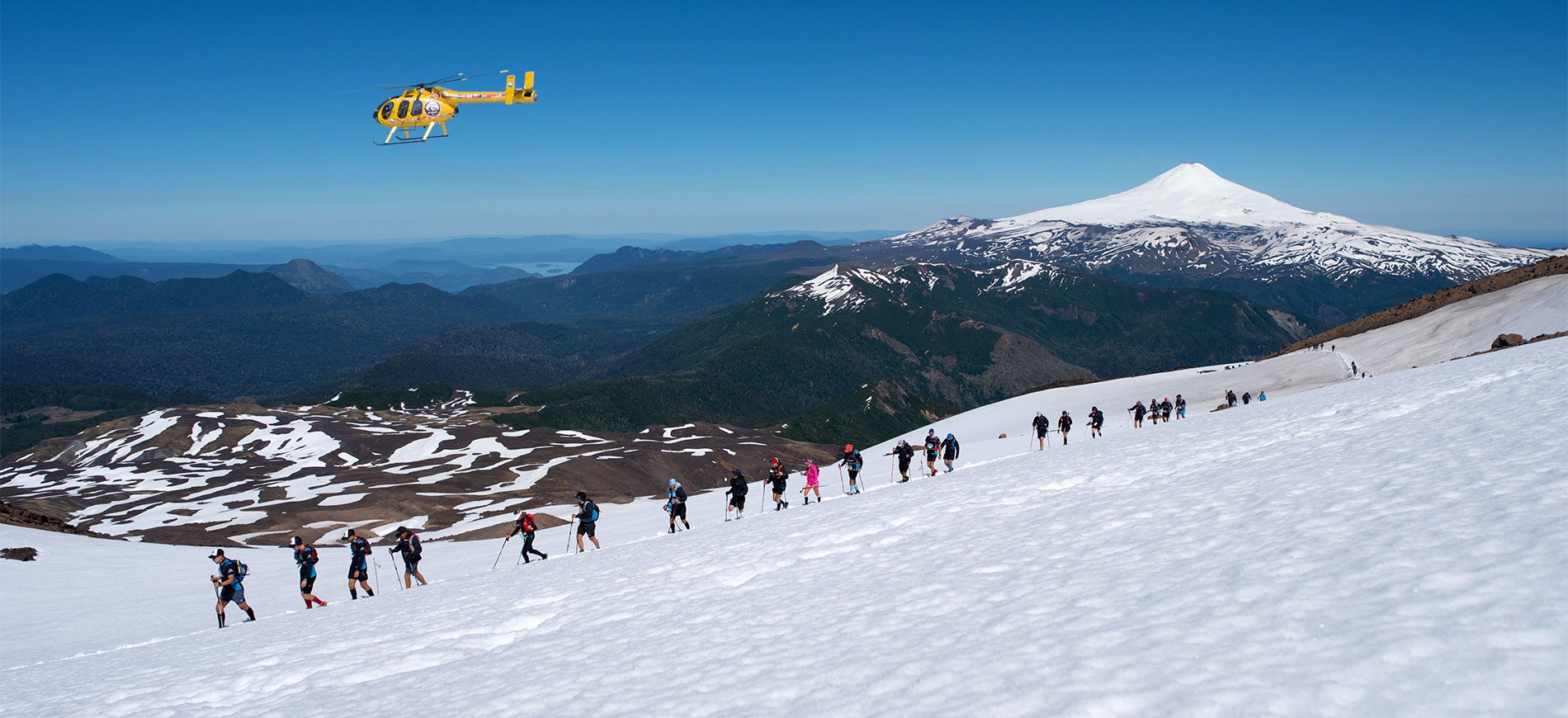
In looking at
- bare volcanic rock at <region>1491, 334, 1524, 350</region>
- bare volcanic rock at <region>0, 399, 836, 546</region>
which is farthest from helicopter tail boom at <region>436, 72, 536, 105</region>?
bare volcanic rock at <region>1491, 334, 1524, 350</region>

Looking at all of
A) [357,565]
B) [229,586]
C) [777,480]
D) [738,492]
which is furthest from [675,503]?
[229,586]

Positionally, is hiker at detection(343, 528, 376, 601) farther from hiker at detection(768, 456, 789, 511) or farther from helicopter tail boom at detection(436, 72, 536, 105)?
helicopter tail boom at detection(436, 72, 536, 105)

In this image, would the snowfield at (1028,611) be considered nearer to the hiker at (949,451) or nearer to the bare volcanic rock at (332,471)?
the hiker at (949,451)

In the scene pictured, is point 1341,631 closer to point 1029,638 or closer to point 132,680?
point 1029,638

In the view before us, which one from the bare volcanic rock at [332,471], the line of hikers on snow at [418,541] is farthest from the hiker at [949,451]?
the bare volcanic rock at [332,471]

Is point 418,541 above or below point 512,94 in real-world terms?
below

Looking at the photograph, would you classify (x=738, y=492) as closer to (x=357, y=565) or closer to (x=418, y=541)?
(x=418, y=541)

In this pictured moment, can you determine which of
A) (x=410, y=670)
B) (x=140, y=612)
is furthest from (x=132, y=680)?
(x=140, y=612)
